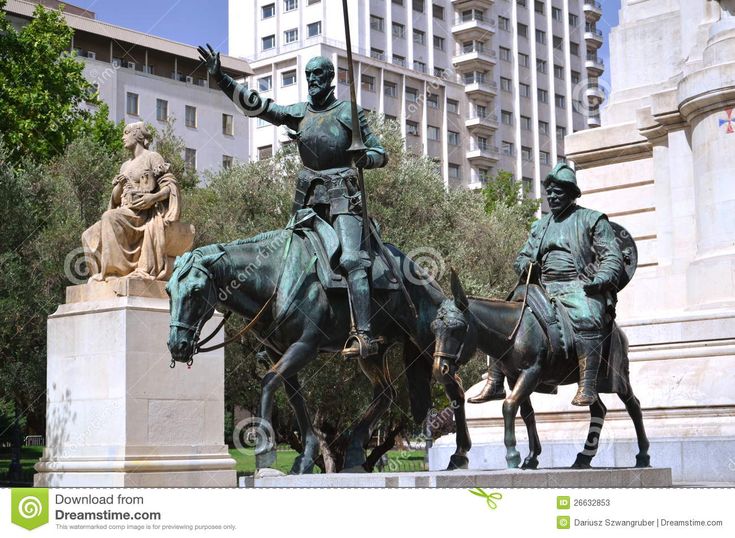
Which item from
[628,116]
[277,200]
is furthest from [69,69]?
[628,116]

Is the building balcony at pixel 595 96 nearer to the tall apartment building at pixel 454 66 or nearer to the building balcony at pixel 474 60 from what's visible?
the tall apartment building at pixel 454 66

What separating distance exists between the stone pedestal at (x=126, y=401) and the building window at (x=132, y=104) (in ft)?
199

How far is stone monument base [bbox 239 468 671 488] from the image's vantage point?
951 centimetres

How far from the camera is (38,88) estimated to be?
3922 cm

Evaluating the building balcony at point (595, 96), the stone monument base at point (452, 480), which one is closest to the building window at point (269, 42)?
the building balcony at point (595, 96)

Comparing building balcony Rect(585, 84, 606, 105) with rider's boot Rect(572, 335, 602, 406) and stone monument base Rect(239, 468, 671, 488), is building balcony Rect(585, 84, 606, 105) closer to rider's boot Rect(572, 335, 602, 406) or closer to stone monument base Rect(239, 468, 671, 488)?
rider's boot Rect(572, 335, 602, 406)

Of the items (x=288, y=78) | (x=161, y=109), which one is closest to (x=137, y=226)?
(x=161, y=109)

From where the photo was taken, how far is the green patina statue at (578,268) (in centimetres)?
1114

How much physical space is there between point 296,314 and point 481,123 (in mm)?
86019

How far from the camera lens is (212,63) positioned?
11289mm

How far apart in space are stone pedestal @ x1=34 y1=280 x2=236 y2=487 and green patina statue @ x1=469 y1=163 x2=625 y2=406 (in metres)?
5.94

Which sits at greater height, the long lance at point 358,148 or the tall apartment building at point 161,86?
the tall apartment building at point 161,86

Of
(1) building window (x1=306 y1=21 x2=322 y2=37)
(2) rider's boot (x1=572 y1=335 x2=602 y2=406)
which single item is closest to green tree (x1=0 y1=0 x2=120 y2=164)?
(2) rider's boot (x1=572 y1=335 x2=602 y2=406)
